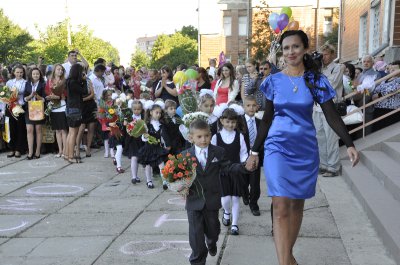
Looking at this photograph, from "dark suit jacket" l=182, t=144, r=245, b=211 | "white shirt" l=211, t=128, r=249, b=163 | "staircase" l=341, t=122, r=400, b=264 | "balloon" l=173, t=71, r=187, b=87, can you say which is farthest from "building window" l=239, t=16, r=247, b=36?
"dark suit jacket" l=182, t=144, r=245, b=211

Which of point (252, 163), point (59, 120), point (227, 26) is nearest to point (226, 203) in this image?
point (252, 163)

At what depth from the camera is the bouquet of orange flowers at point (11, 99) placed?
10078 millimetres

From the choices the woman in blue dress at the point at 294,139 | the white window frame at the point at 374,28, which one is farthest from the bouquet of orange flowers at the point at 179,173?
the white window frame at the point at 374,28

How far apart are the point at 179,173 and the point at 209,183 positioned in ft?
1.53

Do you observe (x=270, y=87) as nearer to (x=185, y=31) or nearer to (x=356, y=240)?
(x=356, y=240)

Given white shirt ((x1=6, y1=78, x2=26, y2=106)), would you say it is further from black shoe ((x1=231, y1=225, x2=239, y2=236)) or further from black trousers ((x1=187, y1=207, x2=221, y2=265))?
black trousers ((x1=187, y1=207, x2=221, y2=265))

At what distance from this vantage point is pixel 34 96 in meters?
10.3

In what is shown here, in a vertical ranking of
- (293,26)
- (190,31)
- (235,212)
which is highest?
(190,31)

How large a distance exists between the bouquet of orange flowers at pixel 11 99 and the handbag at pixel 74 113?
139 cm

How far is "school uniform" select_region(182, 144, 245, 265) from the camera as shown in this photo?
13.4 ft

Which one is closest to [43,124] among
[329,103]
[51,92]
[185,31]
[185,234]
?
[51,92]

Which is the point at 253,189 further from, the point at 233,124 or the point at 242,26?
the point at 242,26

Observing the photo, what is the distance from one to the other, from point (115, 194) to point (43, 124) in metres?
4.16

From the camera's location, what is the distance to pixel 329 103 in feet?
12.5
